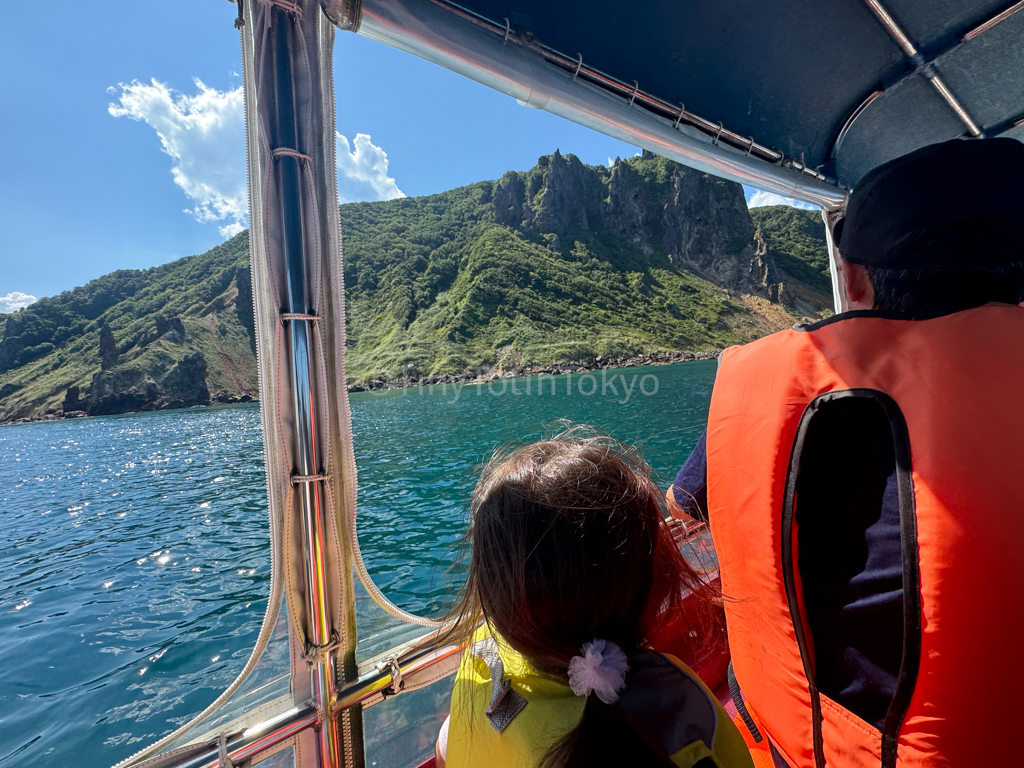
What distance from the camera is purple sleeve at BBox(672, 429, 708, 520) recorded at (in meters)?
1.03

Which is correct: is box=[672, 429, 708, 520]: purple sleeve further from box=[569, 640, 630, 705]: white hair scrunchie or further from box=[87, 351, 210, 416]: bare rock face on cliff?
box=[87, 351, 210, 416]: bare rock face on cliff

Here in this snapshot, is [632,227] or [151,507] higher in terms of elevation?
[632,227]

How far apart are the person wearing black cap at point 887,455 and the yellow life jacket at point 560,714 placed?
24 centimetres

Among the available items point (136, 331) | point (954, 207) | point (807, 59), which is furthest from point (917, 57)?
point (136, 331)

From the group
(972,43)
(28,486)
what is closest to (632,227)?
(28,486)

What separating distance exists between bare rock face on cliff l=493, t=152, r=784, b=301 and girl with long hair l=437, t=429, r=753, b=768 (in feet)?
263

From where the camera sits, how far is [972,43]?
1830 mm

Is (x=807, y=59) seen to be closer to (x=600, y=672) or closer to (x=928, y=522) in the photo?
(x=928, y=522)

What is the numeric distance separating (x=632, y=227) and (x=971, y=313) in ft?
286

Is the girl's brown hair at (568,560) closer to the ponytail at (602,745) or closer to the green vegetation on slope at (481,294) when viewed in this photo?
the ponytail at (602,745)

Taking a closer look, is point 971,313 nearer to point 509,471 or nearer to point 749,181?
point 509,471

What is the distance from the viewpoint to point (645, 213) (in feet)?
266

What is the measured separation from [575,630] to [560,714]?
0.34ft

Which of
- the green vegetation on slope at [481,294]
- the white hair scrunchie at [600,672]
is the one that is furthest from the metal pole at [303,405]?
the green vegetation on slope at [481,294]
